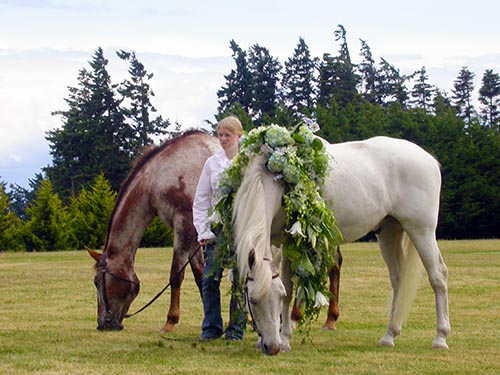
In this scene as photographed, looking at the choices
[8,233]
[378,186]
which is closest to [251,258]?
[378,186]

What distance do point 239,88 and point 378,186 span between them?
50.2m

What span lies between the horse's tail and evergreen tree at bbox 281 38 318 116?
1956 inches

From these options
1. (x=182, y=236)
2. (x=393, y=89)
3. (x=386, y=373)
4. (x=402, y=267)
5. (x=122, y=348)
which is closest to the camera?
(x=386, y=373)

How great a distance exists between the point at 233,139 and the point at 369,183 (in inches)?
53.1

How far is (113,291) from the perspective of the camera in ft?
29.6

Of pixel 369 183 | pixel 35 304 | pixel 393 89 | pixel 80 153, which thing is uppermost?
pixel 393 89

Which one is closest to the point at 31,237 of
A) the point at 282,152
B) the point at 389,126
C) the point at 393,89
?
the point at 389,126

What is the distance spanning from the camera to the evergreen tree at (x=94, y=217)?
35.4 m

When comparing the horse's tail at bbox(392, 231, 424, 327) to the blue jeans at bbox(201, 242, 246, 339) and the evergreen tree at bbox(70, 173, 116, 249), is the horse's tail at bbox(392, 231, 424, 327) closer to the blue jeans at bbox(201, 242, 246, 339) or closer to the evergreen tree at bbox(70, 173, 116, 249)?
the blue jeans at bbox(201, 242, 246, 339)

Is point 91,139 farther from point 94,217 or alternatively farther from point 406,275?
point 406,275

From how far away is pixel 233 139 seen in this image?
7.66 metres

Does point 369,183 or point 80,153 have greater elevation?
point 80,153

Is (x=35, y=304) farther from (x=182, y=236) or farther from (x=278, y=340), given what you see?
(x=278, y=340)

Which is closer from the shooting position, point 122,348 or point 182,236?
point 122,348
